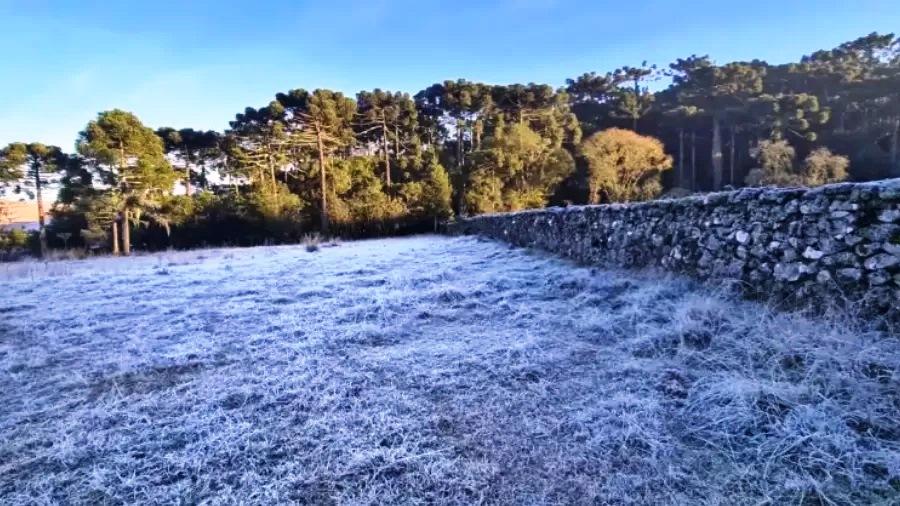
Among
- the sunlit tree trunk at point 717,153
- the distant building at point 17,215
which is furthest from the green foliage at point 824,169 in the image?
the distant building at point 17,215

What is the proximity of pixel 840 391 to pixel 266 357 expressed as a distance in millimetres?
3435

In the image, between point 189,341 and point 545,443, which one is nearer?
point 545,443

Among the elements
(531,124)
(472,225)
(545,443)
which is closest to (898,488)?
(545,443)

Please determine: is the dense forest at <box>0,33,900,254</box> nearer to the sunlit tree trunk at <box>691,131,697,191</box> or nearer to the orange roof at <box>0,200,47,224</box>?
the sunlit tree trunk at <box>691,131,697,191</box>

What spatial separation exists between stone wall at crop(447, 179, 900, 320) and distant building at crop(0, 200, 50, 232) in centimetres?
2566

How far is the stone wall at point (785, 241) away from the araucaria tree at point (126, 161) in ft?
61.9

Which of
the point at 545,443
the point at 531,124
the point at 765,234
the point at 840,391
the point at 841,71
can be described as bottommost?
the point at 545,443

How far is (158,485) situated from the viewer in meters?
1.60

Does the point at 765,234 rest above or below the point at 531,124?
below

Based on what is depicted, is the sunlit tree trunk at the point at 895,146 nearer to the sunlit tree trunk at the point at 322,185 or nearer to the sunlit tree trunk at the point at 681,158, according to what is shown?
the sunlit tree trunk at the point at 681,158

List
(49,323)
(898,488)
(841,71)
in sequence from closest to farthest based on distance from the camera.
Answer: (898,488) → (49,323) → (841,71)

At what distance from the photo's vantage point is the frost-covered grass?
1535 millimetres

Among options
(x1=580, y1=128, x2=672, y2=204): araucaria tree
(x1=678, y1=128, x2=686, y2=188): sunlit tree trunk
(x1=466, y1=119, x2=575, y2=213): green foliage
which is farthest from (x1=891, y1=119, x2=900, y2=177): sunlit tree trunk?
(x1=466, y1=119, x2=575, y2=213): green foliage

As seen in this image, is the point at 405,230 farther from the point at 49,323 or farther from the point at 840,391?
the point at 840,391
